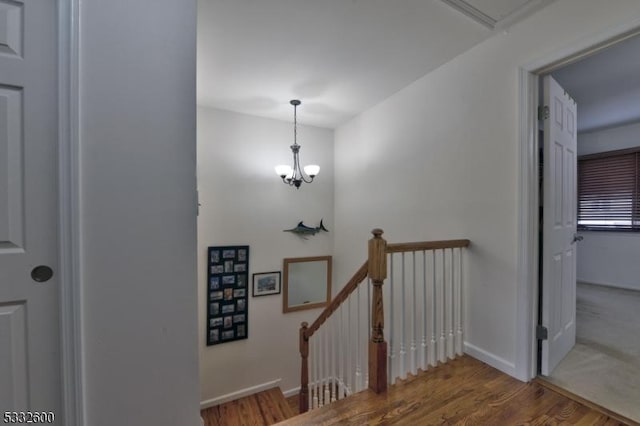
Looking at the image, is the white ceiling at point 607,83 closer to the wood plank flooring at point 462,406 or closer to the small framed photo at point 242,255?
the wood plank flooring at point 462,406

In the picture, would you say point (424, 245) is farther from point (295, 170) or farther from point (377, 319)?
point (295, 170)

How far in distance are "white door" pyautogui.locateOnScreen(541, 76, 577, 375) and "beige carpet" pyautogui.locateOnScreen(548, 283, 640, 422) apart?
0.31 feet

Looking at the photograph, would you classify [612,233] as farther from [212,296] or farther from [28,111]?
[28,111]

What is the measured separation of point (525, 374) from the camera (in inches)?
67.5

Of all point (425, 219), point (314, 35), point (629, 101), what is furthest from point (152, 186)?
point (629, 101)

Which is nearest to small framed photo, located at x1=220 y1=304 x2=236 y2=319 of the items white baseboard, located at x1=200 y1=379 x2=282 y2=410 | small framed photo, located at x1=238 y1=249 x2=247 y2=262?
small framed photo, located at x1=238 y1=249 x2=247 y2=262

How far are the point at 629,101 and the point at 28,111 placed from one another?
4.91 metres

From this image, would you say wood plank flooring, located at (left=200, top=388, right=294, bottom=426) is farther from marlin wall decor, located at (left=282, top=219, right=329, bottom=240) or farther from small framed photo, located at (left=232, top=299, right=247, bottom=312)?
marlin wall decor, located at (left=282, top=219, right=329, bottom=240)

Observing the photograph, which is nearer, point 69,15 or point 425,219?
point 69,15

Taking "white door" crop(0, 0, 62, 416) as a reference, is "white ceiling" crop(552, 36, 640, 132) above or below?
above

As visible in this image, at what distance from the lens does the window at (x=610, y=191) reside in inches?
151

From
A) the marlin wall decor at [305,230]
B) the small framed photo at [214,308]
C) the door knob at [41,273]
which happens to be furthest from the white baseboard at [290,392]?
the door knob at [41,273]

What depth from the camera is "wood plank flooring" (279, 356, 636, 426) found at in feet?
4.61

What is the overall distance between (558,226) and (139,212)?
8.22 feet
